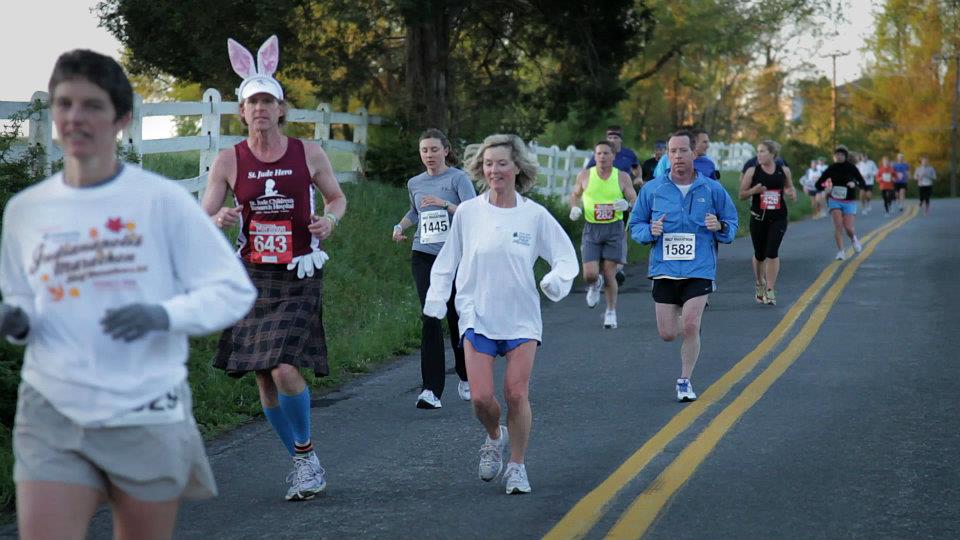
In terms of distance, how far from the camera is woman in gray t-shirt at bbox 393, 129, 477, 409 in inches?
387

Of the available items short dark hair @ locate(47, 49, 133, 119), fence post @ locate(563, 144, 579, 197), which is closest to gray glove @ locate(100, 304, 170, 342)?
short dark hair @ locate(47, 49, 133, 119)

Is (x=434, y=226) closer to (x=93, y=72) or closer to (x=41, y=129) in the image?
(x=41, y=129)

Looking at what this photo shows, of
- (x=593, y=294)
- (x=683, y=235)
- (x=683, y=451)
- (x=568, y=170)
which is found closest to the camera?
(x=683, y=451)

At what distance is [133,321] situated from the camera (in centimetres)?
357

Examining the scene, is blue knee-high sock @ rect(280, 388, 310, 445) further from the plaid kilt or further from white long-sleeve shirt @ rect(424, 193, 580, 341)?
white long-sleeve shirt @ rect(424, 193, 580, 341)

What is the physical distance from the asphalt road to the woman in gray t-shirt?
0.78 feet

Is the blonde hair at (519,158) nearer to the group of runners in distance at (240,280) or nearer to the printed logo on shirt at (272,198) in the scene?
the group of runners in distance at (240,280)

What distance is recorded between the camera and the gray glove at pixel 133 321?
3576 millimetres

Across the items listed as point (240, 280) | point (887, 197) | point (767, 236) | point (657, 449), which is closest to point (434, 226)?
point (657, 449)

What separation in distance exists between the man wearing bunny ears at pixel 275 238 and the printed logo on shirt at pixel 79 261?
307 cm

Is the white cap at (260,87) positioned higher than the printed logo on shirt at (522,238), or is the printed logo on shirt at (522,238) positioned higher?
the white cap at (260,87)

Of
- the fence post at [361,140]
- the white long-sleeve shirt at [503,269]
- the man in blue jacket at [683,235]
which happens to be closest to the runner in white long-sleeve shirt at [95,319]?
the white long-sleeve shirt at [503,269]

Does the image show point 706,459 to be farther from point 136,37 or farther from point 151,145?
point 136,37

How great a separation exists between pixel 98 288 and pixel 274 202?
10.5 feet
